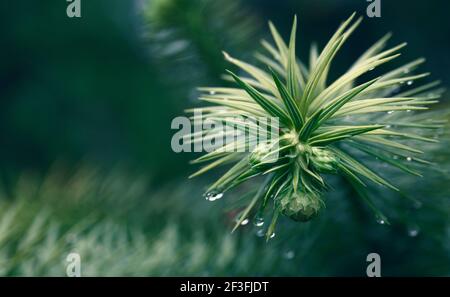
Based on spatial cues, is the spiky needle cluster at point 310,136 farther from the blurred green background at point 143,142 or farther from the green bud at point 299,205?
the blurred green background at point 143,142

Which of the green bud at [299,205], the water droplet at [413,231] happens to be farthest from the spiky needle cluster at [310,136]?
the water droplet at [413,231]

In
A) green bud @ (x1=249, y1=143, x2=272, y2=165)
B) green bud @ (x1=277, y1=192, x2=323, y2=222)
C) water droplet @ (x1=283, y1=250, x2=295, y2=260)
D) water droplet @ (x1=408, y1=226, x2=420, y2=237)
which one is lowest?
water droplet @ (x1=283, y1=250, x2=295, y2=260)

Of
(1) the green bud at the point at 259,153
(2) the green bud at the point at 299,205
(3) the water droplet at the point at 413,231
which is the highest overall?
(1) the green bud at the point at 259,153

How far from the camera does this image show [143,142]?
102 cm

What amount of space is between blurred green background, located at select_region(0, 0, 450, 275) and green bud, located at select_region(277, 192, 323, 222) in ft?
0.50

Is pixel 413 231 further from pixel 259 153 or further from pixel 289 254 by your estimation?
pixel 259 153

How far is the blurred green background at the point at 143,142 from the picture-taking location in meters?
0.60

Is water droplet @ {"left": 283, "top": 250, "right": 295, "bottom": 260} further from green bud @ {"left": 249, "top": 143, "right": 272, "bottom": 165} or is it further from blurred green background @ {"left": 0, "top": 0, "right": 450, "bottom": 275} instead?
green bud @ {"left": 249, "top": 143, "right": 272, "bottom": 165}

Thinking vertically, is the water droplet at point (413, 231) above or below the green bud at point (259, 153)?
below

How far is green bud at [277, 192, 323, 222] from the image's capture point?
0.43 metres

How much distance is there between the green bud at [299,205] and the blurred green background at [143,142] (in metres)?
0.15

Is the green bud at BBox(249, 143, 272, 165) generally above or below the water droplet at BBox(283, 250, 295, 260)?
above

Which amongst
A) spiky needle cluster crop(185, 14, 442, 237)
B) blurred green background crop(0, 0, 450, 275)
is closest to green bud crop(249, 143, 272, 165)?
spiky needle cluster crop(185, 14, 442, 237)

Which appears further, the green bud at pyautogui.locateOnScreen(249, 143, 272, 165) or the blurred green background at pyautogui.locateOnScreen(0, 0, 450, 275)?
the blurred green background at pyautogui.locateOnScreen(0, 0, 450, 275)
